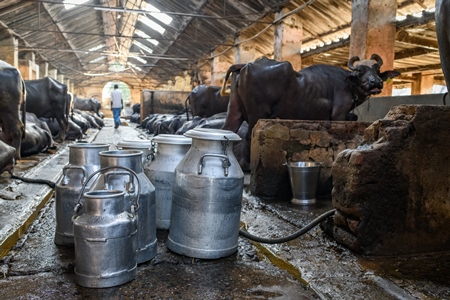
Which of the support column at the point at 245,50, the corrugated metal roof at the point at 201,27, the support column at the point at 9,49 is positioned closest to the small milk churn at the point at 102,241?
the corrugated metal roof at the point at 201,27

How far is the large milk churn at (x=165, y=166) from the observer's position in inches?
107

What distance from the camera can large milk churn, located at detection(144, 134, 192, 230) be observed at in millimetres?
2729

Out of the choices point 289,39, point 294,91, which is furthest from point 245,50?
point 294,91

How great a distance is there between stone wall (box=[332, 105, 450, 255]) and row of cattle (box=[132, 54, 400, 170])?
279 cm

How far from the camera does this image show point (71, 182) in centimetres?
239

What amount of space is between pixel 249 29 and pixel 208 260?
13.7m

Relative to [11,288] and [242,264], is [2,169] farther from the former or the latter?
[242,264]

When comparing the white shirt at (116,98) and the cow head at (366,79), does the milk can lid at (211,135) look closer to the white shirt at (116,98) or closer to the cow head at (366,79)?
the cow head at (366,79)

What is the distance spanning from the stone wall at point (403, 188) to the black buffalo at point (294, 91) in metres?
2.79

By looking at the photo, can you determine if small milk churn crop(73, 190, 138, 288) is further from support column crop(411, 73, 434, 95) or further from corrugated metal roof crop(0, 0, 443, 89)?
support column crop(411, 73, 434, 95)

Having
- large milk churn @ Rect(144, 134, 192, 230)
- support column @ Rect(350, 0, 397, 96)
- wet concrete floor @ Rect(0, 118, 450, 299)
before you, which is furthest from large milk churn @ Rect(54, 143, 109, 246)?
support column @ Rect(350, 0, 397, 96)

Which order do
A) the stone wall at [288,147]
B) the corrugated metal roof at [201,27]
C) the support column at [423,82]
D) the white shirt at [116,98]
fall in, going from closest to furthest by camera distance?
the stone wall at [288,147], the corrugated metal roof at [201,27], the white shirt at [116,98], the support column at [423,82]

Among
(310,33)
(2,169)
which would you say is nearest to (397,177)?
(2,169)

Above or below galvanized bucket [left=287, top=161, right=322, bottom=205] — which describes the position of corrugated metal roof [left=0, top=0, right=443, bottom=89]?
above
